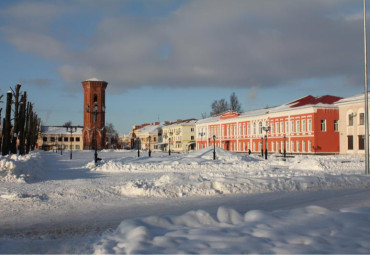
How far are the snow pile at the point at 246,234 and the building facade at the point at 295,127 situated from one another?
39.4m

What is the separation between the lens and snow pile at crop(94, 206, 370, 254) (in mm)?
6246

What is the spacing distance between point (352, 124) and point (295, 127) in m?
10.1

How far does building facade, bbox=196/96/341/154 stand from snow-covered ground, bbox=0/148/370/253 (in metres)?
32.4

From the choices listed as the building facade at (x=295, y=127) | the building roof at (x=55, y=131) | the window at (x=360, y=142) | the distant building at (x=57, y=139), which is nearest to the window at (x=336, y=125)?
the building facade at (x=295, y=127)

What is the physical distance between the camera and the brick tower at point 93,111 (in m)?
110

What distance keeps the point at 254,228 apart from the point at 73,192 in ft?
27.5

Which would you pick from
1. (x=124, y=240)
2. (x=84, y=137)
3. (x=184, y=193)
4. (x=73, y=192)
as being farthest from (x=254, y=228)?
(x=84, y=137)

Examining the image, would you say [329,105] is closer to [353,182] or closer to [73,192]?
[353,182]

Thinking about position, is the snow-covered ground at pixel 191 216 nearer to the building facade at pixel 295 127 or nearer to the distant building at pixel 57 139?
the building facade at pixel 295 127

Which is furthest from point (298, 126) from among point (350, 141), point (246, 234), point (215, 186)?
point (246, 234)

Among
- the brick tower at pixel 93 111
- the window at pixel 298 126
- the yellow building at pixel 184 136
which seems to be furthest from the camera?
the brick tower at pixel 93 111

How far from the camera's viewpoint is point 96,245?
693cm

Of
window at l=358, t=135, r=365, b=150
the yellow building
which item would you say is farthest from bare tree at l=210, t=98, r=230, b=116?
window at l=358, t=135, r=365, b=150

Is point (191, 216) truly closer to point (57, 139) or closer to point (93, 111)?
point (93, 111)
